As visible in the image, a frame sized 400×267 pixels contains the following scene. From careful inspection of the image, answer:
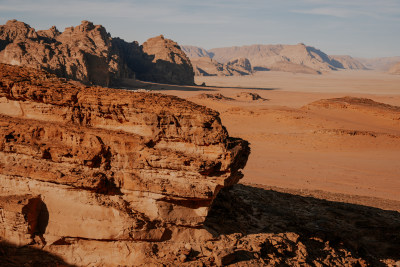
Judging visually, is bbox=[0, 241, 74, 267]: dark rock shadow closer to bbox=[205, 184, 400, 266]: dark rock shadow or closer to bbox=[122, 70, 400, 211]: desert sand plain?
bbox=[205, 184, 400, 266]: dark rock shadow

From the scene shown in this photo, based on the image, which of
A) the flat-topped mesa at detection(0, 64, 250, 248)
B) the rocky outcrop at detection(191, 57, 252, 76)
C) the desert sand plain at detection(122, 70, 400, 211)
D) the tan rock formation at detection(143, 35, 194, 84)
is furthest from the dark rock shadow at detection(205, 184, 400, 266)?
the rocky outcrop at detection(191, 57, 252, 76)

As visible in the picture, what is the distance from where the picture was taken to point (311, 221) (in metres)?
9.24

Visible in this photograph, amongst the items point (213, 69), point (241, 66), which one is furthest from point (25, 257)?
point (241, 66)

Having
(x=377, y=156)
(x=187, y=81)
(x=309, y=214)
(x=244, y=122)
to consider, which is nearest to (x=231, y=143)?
(x=309, y=214)

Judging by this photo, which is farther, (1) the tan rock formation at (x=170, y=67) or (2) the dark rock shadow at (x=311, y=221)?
(1) the tan rock formation at (x=170, y=67)

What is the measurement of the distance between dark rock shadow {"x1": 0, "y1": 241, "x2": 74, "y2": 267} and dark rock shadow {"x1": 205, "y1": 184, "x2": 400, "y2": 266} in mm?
2622

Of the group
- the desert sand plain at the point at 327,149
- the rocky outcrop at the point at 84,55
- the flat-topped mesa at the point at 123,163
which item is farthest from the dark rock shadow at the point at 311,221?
the rocky outcrop at the point at 84,55

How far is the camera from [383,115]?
28406 millimetres

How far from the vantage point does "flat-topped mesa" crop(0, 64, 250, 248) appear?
5.91m

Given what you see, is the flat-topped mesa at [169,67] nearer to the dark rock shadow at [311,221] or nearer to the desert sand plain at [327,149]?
the desert sand plain at [327,149]

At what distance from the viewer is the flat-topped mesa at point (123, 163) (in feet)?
19.4

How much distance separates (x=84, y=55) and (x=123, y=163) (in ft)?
132

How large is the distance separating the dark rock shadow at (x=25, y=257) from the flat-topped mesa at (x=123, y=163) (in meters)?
0.31

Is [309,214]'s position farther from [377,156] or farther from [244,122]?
[244,122]
